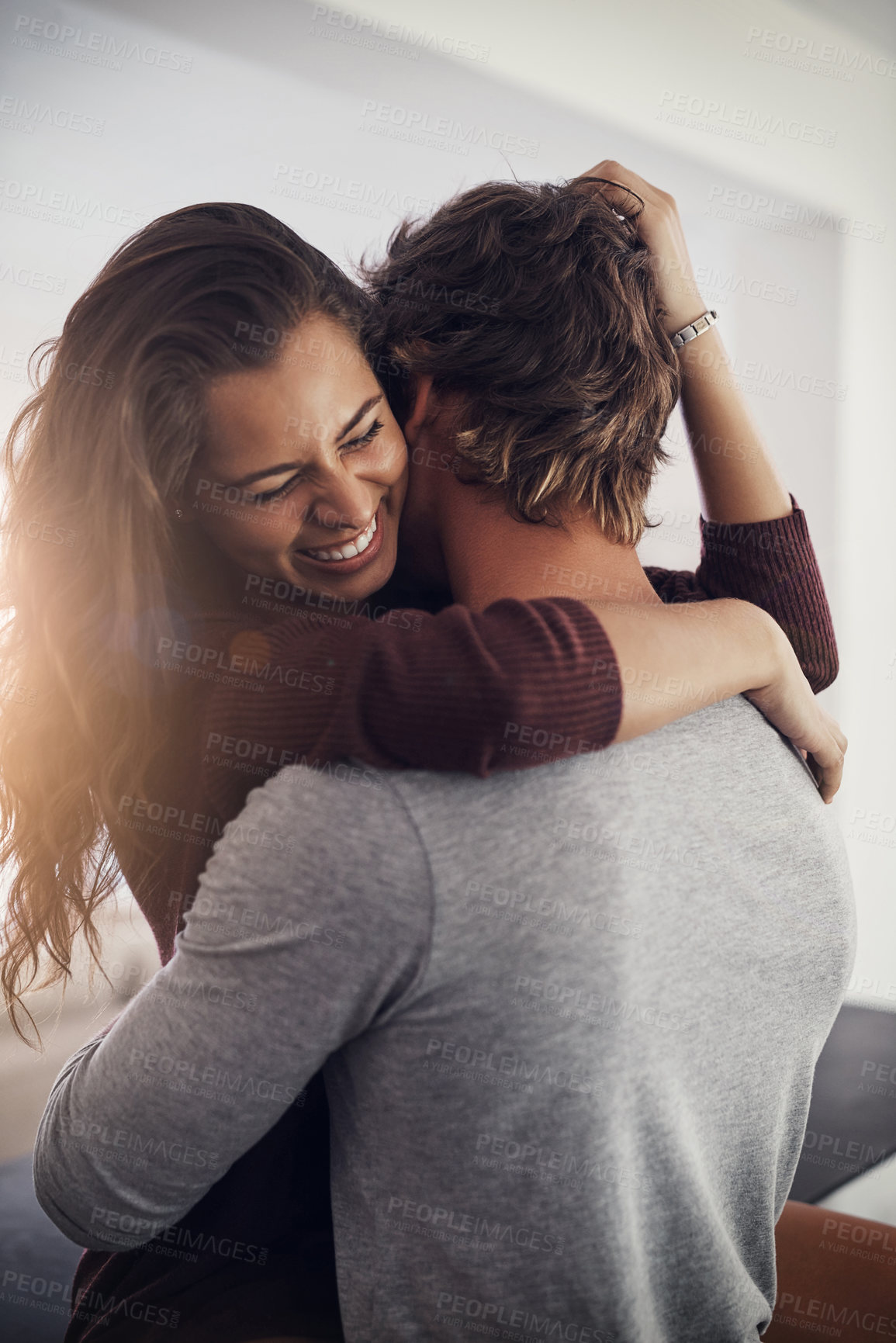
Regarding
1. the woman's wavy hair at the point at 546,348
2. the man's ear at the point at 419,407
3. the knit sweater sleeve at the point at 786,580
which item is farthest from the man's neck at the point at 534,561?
the knit sweater sleeve at the point at 786,580

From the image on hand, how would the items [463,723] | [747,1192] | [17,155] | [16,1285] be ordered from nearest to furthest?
1. [463,723]
2. [747,1192]
3. [16,1285]
4. [17,155]

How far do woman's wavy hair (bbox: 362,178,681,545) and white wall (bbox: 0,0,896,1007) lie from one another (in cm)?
66

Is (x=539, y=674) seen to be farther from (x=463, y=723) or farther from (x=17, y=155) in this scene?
(x=17, y=155)

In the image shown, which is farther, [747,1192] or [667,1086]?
[747,1192]

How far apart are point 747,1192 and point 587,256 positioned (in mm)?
927

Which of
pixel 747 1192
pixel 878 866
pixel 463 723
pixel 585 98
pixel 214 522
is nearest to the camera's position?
pixel 463 723

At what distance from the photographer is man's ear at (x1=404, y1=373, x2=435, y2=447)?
2.85 feet

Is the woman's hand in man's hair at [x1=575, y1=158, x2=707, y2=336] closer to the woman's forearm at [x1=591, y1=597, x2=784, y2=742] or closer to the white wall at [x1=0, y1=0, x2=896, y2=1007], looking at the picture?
the woman's forearm at [x1=591, y1=597, x2=784, y2=742]

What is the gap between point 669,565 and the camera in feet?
6.67

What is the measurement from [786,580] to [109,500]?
0.80m

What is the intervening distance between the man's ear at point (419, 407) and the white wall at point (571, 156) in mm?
705

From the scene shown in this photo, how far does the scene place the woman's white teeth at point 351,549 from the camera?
926mm

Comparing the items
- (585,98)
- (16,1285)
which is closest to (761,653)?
(16,1285)

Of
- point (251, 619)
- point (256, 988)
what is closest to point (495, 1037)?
point (256, 988)
